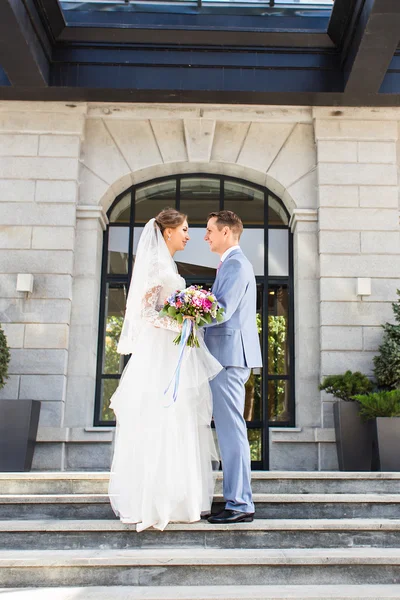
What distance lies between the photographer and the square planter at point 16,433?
749 centimetres

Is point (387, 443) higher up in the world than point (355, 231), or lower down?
lower down

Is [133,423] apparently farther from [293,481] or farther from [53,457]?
[53,457]

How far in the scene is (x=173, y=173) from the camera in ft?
31.9

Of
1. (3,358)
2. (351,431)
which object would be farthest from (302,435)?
(3,358)

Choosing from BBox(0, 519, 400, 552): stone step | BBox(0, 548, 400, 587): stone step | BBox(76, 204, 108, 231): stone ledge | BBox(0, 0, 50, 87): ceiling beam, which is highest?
BBox(0, 0, 50, 87): ceiling beam

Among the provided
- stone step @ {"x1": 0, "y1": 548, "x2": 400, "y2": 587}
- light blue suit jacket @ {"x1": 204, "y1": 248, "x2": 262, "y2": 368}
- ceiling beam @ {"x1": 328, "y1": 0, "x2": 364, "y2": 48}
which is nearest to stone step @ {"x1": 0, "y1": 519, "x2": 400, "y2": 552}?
stone step @ {"x1": 0, "y1": 548, "x2": 400, "y2": 587}

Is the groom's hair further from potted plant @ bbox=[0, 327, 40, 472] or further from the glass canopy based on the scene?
the glass canopy

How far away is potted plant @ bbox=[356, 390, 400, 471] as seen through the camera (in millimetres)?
6992

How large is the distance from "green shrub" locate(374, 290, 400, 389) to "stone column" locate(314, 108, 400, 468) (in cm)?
38

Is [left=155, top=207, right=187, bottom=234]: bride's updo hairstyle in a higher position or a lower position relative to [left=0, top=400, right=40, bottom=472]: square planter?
higher

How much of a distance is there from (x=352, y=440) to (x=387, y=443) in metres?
0.62

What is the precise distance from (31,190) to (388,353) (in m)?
5.02

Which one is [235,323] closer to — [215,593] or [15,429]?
[215,593]

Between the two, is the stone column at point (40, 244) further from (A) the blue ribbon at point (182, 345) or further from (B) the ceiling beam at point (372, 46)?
(A) the blue ribbon at point (182, 345)
